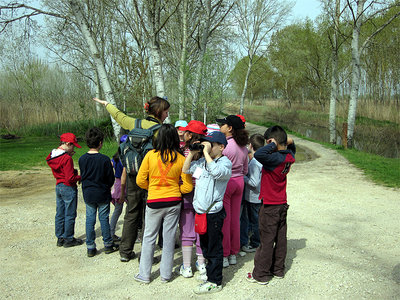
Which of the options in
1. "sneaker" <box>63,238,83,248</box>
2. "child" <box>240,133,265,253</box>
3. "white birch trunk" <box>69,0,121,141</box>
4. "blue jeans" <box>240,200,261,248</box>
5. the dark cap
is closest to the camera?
the dark cap

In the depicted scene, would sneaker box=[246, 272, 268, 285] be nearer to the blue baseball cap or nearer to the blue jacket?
the blue jacket

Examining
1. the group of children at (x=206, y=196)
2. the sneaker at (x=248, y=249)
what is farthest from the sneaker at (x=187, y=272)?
the sneaker at (x=248, y=249)

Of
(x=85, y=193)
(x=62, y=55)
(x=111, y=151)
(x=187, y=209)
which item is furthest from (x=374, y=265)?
(x=62, y=55)

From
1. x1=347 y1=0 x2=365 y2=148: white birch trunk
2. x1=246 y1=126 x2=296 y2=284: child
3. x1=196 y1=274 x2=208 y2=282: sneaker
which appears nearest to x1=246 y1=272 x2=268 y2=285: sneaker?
x1=246 y1=126 x2=296 y2=284: child

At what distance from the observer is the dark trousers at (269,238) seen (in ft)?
11.8

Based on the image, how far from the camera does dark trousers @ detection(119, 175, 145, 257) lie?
398 centimetres

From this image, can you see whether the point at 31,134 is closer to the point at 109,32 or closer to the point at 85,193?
the point at 109,32

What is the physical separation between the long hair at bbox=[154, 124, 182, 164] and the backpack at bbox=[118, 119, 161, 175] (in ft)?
1.23

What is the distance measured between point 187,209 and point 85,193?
142 centimetres

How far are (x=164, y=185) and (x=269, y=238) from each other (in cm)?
129

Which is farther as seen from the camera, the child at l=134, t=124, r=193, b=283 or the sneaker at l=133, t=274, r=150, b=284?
the sneaker at l=133, t=274, r=150, b=284

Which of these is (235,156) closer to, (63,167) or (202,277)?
(202,277)

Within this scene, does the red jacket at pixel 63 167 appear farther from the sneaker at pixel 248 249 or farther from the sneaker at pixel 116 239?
the sneaker at pixel 248 249

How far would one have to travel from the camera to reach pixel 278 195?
3.58 m
